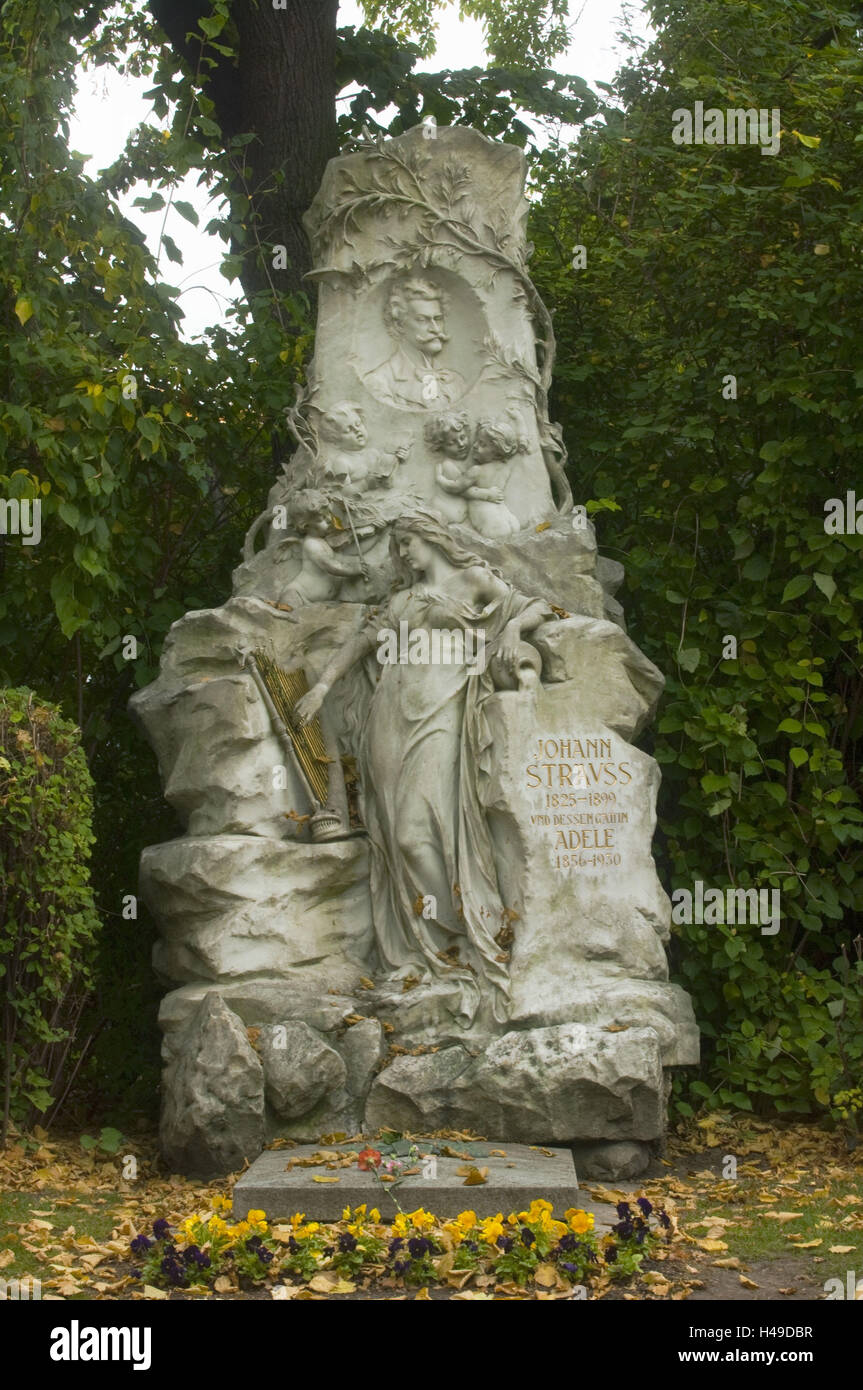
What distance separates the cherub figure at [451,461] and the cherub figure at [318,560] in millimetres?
518

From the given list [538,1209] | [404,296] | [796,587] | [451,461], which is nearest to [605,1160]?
[538,1209]

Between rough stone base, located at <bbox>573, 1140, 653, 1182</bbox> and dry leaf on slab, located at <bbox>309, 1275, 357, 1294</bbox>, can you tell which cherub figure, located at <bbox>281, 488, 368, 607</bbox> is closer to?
rough stone base, located at <bbox>573, 1140, 653, 1182</bbox>

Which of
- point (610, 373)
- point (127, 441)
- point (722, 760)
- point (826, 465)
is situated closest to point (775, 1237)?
point (722, 760)

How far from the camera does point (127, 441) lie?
8094mm

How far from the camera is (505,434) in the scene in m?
7.80

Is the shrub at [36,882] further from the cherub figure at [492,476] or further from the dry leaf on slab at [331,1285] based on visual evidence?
the dry leaf on slab at [331,1285]

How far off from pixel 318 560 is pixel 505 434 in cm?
107

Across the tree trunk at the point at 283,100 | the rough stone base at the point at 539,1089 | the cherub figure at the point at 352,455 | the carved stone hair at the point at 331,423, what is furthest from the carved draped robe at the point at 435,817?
the tree trunk at the point at 283,100

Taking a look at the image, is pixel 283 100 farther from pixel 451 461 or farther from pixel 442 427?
pixel 451 461

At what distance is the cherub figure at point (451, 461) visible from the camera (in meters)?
7.79

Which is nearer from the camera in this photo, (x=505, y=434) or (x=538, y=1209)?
(x=538, y=1209)
